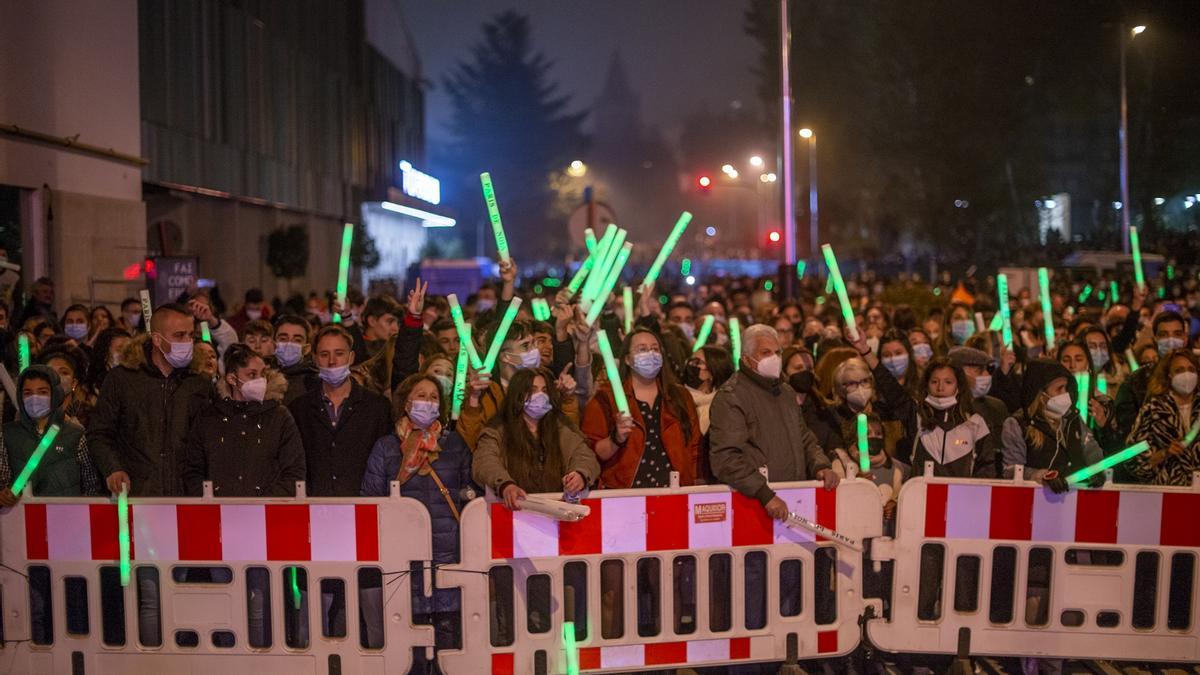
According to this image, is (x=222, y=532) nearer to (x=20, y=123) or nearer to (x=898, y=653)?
(x=898, y=653)

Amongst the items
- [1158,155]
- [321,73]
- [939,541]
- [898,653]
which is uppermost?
[321,73]

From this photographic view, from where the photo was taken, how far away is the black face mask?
7680mm

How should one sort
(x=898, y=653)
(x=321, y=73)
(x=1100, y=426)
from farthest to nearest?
1. (x=321, y=73)
2. (x=1100, y=426)
3. (x=898, y=653)

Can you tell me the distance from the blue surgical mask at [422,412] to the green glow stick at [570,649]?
1245 mm

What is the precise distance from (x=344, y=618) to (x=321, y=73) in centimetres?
3361

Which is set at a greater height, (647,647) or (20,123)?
(20,123)

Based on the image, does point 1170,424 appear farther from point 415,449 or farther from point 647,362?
point 415,449

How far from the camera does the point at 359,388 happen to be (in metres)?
6.81

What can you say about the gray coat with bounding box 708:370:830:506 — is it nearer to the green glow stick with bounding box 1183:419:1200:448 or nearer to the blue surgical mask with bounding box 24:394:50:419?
the green glow stick with bounding box 1183:419:1200:448

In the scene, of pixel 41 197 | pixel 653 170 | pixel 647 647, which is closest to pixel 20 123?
pixel 41 197

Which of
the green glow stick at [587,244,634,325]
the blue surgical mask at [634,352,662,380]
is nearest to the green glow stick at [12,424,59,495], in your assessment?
the green glow stick at [587,244,634,325]

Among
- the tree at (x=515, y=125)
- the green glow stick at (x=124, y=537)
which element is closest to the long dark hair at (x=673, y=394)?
the green glow stick at (x=124, y=537)

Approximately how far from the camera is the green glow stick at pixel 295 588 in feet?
20.6

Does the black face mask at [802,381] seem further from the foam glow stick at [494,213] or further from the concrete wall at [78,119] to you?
the concrete wall at [78,119]
